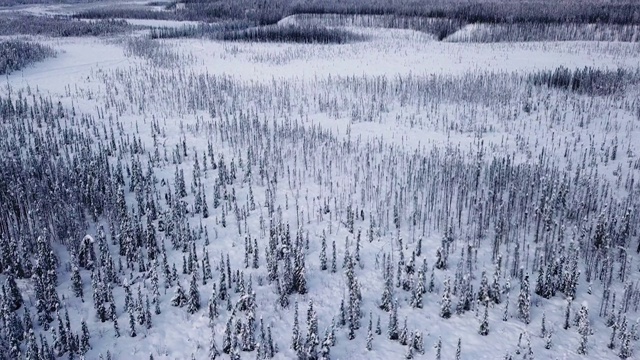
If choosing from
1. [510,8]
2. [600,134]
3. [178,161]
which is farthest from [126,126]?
[510,8]

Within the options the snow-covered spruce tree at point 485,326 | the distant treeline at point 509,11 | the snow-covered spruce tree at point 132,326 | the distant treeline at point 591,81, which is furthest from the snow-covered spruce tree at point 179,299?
the distant treeline at point 509,11

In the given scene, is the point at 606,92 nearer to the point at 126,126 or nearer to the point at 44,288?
the point at 126,126

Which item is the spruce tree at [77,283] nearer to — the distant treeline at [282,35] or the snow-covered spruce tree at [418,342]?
the snow-covered spruce tree at [418,342]

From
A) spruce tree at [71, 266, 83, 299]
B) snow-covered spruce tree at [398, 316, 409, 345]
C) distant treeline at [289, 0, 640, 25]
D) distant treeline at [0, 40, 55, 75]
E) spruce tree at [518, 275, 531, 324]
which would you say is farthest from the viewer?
distant treeline at [289, 0, 640, 25]

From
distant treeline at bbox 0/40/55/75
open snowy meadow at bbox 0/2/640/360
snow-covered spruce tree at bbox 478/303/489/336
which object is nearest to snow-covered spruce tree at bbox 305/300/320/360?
open snowy meadow at bbox 0/2/640/360

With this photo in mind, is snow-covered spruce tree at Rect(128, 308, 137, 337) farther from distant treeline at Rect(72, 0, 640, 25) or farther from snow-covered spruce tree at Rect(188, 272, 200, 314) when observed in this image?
distant treeline at Rect(72, 0, 640, 25)

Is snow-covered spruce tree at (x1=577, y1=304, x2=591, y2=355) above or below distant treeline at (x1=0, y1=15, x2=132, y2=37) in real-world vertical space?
below

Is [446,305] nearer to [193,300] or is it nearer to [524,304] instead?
[524,304]

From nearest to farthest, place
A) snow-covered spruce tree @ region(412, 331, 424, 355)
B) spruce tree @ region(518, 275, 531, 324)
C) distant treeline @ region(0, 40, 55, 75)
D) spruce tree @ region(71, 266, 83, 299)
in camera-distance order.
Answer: snow-covered spruce tree @ region(412, 331, 424, 355)
spruce tree @ region(518, 275, 531, 324)
spruce tree @ region(71, 266, 83, 299)
distant treeline @ region(0, 40, 55, 75)
